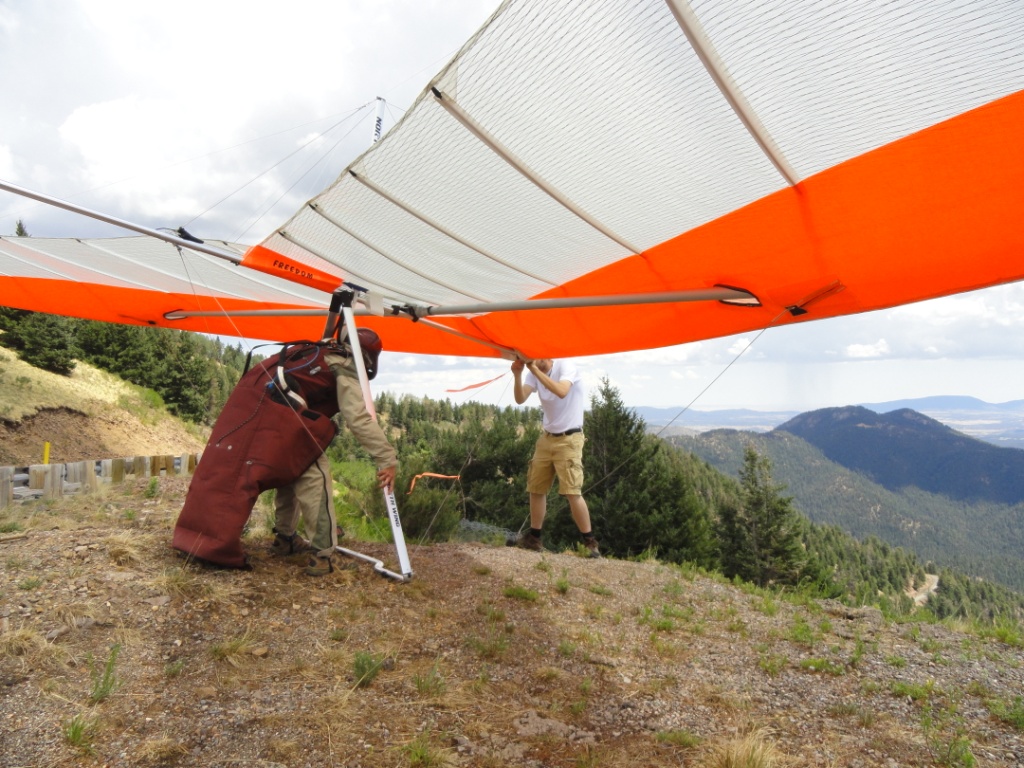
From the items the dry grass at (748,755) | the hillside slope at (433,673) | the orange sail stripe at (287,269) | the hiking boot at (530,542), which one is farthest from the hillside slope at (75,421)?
the dry grass at (748,755)

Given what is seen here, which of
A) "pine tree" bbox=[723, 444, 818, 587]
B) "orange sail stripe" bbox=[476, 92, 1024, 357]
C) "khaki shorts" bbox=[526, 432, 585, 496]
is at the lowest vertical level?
"pine tree" bbox=[723, 444, 818, 587]

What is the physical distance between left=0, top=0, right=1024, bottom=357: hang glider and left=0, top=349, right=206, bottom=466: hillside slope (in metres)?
6.69

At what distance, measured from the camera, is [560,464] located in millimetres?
4895

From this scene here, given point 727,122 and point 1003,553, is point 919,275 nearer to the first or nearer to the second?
point 727,122

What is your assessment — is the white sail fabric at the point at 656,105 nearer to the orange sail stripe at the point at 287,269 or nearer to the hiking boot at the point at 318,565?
the orange sail stripe at the point at 287,269

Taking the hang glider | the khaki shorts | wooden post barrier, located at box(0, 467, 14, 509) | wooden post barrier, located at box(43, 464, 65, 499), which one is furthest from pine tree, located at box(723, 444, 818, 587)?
wooden post barrier, located at box(0, 467, 14, 509)

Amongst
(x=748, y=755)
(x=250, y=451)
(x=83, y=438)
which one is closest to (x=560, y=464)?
(x=250, y=451)

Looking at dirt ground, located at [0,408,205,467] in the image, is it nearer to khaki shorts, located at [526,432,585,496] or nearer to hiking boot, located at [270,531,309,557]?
hiking boot, located at [270,531,309,557]

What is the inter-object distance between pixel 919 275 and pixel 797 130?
1.09 metres

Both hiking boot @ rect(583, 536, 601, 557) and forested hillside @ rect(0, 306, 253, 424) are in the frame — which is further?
forested hillside @ rect(0, 306, 253, 424)

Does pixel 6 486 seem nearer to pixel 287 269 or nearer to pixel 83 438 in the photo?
pixel 287 269

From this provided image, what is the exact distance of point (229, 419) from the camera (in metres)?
3.16

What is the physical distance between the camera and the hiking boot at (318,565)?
3439 mm

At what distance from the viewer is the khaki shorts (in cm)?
482
